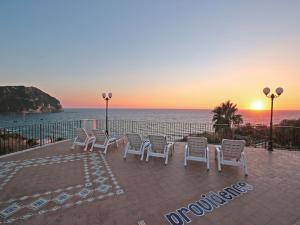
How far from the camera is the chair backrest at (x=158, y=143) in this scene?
17.7 feet

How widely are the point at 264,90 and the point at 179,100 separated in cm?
3735

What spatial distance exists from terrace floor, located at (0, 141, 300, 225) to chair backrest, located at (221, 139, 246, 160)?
1.15ft

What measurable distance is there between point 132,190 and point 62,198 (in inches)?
50.5

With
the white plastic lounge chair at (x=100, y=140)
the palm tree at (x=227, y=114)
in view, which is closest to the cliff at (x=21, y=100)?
the white plastic lounge chair at (x=100, y=140)

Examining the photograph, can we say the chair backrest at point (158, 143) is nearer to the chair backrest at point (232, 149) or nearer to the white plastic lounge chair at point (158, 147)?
the white plastic lounge chair at point (158, 147)

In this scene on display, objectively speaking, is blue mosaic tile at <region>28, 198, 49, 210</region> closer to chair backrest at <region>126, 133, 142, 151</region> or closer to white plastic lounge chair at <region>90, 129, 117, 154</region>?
chair backrest at <region>126, 133, 142, 151</region>

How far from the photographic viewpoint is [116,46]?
11.0 meters

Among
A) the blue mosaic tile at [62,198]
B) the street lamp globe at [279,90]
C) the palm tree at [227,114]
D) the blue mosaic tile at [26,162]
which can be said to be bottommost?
the blue mosaic tile at [62,198]

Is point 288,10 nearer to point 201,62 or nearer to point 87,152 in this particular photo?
point 201,62

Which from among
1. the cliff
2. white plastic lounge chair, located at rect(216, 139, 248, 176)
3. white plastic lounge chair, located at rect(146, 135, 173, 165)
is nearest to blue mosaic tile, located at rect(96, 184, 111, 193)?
white plastic lounge chair, located at rect(146, 135, 173, 165)

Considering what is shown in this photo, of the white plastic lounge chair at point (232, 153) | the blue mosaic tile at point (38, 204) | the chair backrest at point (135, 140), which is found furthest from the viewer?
the chair backrest at point (135, 140)

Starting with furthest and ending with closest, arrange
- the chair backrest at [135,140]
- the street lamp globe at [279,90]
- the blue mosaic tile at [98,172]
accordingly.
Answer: the street lamp globe at [279,90] → the chair backrest at [135,140] → the blue mosaic tile at [98,172]

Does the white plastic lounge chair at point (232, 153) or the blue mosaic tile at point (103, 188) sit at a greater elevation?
the white plastic lounge chair at point (232, 153)

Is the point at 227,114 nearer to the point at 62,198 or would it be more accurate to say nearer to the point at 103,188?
the point at 103,188
